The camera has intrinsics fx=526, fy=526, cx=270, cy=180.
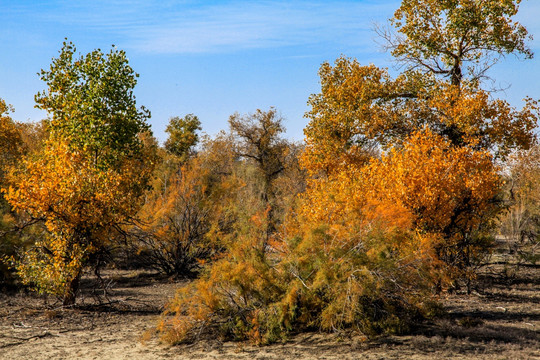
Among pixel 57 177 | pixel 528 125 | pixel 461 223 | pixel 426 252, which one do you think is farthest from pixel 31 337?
pixel 528 125

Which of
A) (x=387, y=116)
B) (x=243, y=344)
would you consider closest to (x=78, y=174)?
(x=243, y=344)

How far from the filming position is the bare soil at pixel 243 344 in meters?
8.45

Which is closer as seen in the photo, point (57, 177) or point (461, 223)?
point (57, 177)

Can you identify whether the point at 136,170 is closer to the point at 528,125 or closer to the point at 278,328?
the point at 278,328

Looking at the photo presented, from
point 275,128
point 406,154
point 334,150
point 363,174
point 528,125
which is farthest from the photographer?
point 275,128

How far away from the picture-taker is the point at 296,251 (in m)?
9.54

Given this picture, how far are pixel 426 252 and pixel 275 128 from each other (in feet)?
90.9

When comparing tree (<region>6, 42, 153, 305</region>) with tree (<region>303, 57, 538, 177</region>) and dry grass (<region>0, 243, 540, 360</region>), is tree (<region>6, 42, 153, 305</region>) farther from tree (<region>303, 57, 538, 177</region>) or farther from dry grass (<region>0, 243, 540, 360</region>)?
tree (<region>303, 57, 538, 177</region>)

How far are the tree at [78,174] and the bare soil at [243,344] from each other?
3.35 ft

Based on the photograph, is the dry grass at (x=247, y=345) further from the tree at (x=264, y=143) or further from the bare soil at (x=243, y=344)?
the tree at (x=264, y=143)

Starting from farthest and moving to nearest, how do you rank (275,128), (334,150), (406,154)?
1. (275,128)
2. (334,150)
3. (406,154)

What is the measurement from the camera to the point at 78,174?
11938mm

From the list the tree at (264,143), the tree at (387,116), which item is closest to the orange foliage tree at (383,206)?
the tree at (387,116)

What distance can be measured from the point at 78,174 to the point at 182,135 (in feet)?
97.5
